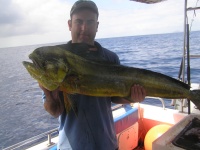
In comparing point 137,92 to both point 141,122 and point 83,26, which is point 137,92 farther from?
point 141,122

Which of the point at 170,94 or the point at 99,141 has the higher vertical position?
the point at 170,94

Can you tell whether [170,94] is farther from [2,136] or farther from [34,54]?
[2,136]

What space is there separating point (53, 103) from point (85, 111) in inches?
11.4

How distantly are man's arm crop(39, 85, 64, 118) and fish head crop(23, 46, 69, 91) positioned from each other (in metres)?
0.22

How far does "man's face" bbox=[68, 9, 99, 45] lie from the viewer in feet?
7.37

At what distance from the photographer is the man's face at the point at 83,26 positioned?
2.25 metres

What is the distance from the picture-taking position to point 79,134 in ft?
6.96

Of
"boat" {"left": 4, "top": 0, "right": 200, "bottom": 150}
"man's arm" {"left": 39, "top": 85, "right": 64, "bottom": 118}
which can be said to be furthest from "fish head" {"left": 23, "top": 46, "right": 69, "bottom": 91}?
"boat" {"left": 4, "top": 0, "right": 200, "bottom": 150}

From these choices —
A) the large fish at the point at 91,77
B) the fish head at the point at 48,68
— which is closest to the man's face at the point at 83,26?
the large fish at the point at 91,77

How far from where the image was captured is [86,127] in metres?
2.14

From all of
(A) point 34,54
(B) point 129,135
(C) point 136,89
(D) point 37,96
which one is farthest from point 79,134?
(D) point 37,96

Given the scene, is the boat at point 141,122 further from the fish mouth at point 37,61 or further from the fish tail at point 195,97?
the fish mouth at point 37,61

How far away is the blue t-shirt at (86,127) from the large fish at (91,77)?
250 mm

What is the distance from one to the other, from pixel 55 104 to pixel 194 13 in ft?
10.4
